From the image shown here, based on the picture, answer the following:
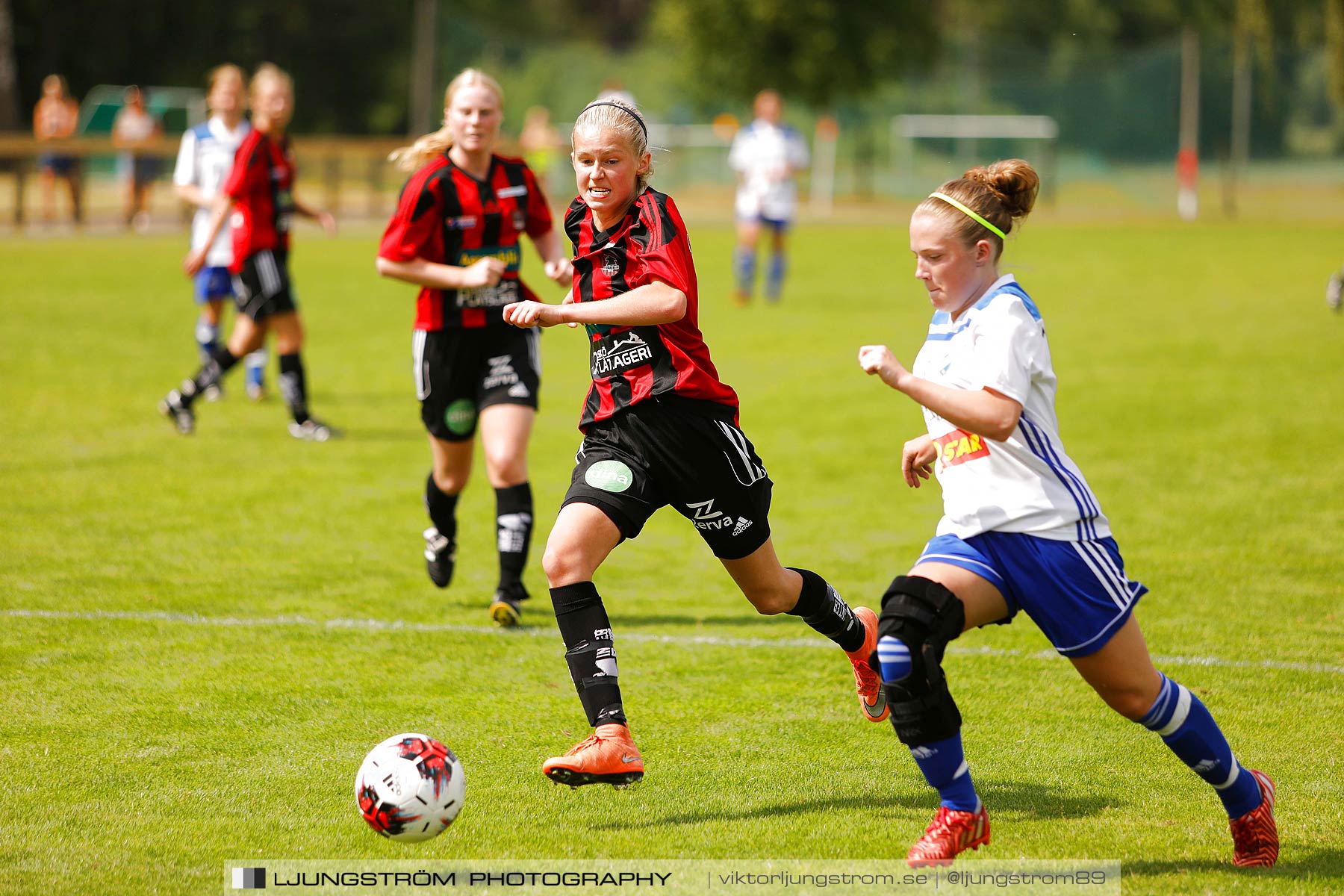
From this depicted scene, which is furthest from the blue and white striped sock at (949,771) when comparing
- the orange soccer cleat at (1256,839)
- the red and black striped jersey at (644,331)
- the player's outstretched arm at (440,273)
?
the player's outstretched arm at (440,273)

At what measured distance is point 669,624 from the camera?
6012 millimetres

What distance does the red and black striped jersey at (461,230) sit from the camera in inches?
228

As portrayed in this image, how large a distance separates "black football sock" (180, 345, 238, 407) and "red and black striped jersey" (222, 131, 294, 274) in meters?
0.59

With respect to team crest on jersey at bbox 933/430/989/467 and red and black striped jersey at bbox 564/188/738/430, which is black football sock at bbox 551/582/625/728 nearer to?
red and black striped jersey at bbox 564/188/738/430

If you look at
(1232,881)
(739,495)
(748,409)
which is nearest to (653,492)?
(739,495)

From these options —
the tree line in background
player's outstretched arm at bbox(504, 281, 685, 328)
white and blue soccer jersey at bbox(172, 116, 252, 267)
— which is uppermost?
the tree line in background

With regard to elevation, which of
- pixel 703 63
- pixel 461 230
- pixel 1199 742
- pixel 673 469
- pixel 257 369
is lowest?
pixel 257 369

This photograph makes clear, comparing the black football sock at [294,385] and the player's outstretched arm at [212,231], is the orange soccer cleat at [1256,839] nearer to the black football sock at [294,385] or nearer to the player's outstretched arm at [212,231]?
the black football sock at [294,385]

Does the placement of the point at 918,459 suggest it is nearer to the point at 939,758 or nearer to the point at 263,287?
the point at 939,758

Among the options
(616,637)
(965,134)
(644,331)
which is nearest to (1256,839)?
(644,331)

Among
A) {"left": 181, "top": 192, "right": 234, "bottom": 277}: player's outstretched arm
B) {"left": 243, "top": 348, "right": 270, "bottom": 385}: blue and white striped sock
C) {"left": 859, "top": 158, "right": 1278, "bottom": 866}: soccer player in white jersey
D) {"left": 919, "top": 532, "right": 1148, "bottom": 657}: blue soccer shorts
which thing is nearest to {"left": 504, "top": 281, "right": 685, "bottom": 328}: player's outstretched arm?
{"left": 859, "top": 158, "right": 1278, "bottom": 866}: soccer player in white jersey

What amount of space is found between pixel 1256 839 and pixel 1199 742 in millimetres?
308

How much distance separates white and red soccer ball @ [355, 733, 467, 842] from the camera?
3.57 m

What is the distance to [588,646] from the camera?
4.01 metres
